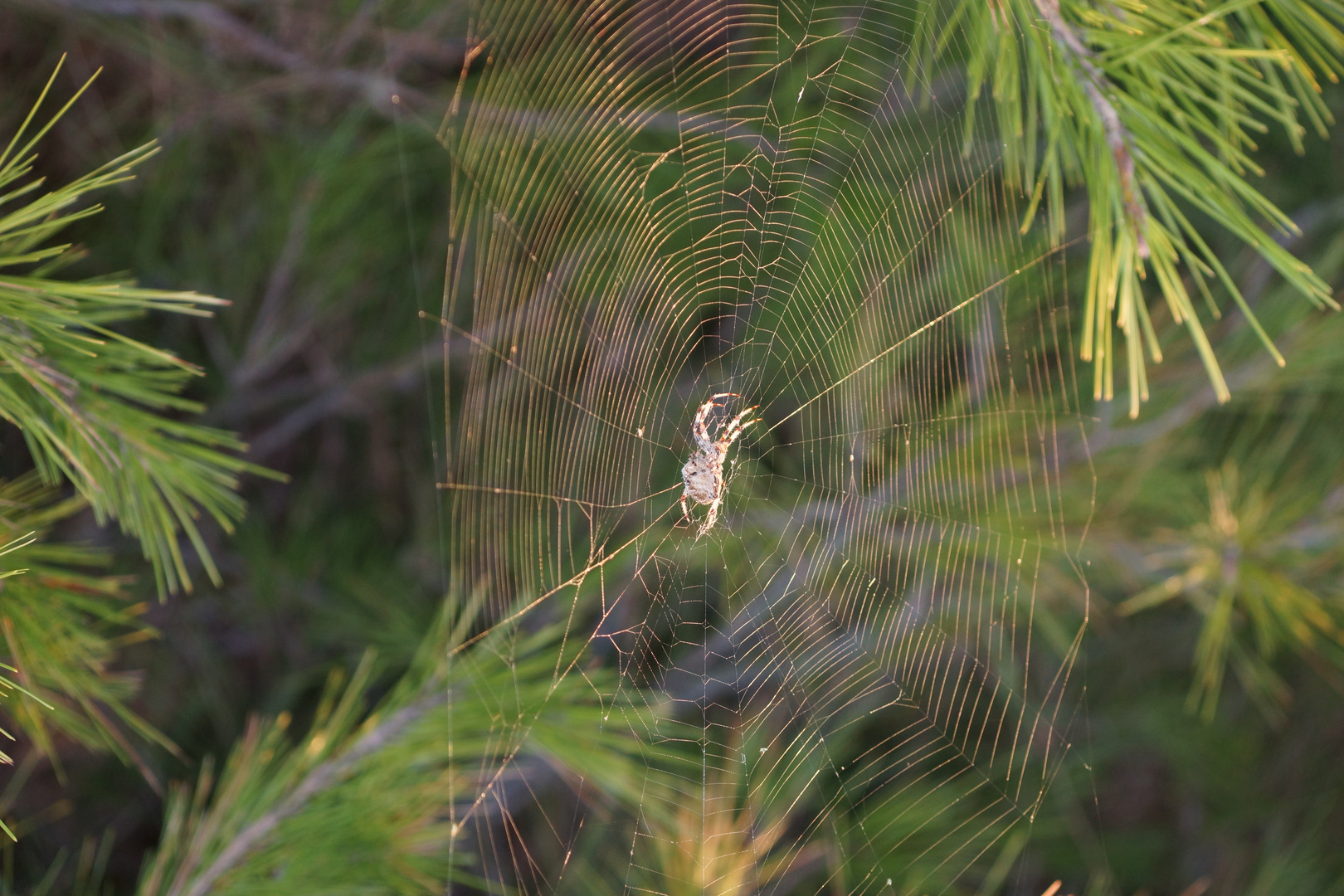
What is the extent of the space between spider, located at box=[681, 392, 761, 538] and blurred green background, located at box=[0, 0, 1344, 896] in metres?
0.33

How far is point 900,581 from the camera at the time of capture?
1.08 m

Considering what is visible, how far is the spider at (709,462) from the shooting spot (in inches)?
44.9

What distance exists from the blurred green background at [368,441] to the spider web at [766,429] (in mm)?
111

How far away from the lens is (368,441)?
123 centimetres

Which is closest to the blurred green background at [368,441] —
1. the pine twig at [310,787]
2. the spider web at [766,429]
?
the spider web at [766,429]

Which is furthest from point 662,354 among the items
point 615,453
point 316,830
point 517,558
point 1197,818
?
point 1197,818

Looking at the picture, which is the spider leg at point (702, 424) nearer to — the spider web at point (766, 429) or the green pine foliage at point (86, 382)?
the spider web at point (766, 429)

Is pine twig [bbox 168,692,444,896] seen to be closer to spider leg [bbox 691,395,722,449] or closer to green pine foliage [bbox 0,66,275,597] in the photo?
green pine foliage [bbox 0,66,275,597]

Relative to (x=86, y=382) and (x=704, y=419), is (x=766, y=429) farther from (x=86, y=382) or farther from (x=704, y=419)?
(x=86, y=382)

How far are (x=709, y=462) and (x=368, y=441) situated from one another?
1.61 feet

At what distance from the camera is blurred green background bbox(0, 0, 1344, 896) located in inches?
35.5

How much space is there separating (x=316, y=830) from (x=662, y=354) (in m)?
0.67

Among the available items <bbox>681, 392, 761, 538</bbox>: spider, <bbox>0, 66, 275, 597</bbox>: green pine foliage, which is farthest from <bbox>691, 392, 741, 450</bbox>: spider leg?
<bbox>0, 66, 275, 597</bbox>: green pine foliage

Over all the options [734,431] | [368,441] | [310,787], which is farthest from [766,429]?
[310,787]
